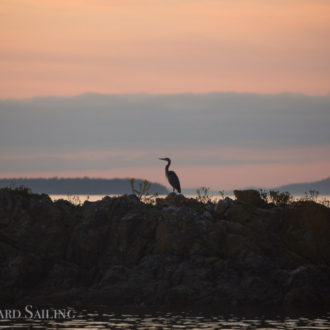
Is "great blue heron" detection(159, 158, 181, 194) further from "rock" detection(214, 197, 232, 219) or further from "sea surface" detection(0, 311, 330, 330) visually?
"sea surface" detection(0, 311, 330, 330)

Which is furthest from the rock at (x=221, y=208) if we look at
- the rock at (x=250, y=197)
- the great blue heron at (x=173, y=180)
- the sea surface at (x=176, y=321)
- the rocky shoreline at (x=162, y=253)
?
the great blue heron at (x=173, y=180)

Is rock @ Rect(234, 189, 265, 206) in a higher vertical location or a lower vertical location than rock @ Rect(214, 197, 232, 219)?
higher

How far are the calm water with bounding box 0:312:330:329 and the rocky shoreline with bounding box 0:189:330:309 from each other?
2153 mm

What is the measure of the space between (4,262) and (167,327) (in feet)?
31.5

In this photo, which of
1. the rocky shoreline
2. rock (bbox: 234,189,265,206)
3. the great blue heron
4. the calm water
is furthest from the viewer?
the great blue heron

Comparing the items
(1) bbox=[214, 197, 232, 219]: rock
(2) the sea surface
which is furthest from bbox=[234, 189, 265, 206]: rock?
(2) the sea surface

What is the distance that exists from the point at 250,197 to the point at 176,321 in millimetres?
11865

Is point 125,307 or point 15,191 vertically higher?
point 15,191

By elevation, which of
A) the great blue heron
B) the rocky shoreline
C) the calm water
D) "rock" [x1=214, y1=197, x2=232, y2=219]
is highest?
the great blue heron

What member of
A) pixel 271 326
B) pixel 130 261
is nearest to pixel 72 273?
pixel 130 261

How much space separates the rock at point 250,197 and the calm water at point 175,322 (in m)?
9.68

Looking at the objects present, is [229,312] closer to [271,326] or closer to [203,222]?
[271,326]

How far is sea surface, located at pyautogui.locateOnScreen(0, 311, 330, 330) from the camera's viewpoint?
24.8 metres

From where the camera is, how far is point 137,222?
32.8 metres
